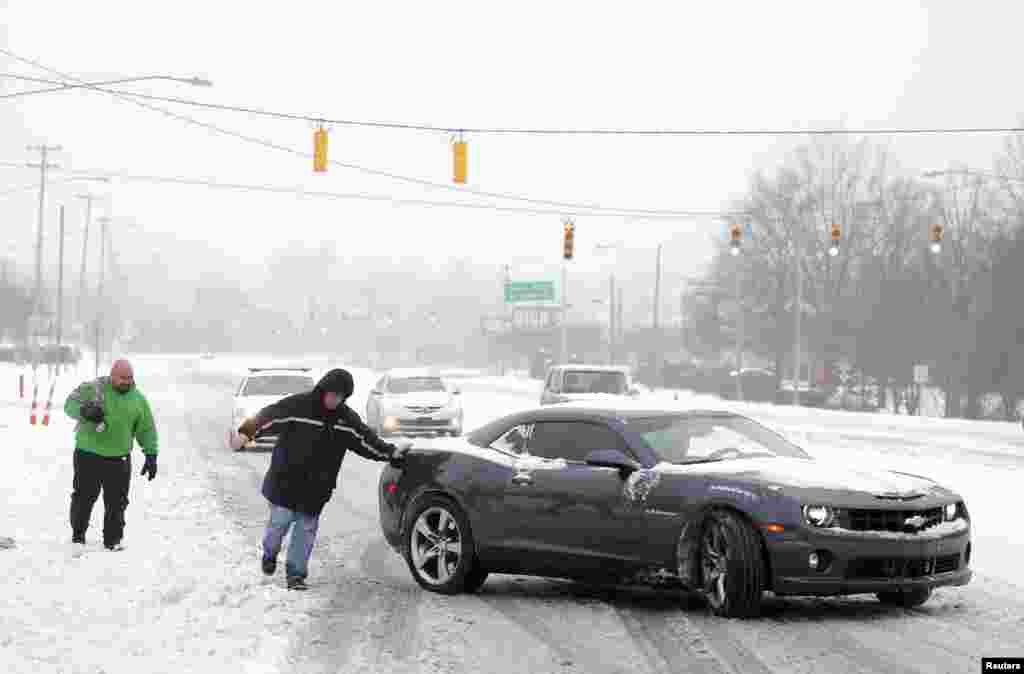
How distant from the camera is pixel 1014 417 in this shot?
60750 mm

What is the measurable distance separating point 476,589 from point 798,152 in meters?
79.3

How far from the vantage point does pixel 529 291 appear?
390 ft

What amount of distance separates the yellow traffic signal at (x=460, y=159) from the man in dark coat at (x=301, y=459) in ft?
72.5

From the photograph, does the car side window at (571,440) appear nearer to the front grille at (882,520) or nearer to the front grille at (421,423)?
the front grille at (882,520)

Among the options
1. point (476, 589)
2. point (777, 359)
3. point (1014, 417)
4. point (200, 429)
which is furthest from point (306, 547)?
point (777, 359)

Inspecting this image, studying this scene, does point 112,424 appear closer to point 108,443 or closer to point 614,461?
point 108,443

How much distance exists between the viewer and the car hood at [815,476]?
29.6 feet

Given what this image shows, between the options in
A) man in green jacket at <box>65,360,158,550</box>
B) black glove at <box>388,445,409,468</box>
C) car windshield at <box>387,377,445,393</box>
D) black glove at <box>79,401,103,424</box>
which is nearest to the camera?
black glove at <box>388,445,409,468</box>

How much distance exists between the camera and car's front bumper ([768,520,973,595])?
882 cm


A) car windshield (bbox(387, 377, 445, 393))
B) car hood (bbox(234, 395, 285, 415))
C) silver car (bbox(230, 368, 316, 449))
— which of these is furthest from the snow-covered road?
car windshield (bbox(387, 377, 445, 393))

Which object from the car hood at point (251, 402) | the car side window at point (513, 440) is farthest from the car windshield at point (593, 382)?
the car side window at point (513, 440)

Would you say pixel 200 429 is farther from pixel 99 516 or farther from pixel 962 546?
pixel 962 546

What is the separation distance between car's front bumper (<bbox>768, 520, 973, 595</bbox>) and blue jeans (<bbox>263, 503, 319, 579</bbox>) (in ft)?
11.8

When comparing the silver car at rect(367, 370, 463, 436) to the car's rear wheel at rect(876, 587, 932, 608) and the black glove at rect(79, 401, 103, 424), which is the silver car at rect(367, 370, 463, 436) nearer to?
the black glove at rect(79, 401, 103, 424)
